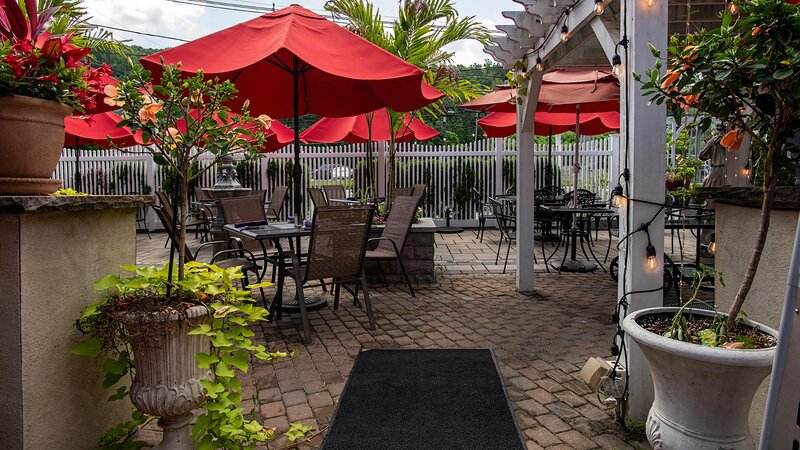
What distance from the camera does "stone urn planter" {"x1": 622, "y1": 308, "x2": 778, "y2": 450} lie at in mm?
1612

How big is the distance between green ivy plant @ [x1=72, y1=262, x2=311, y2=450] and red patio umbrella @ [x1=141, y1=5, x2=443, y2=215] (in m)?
1.84

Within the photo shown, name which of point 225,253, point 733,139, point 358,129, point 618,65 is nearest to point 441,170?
point 358,129

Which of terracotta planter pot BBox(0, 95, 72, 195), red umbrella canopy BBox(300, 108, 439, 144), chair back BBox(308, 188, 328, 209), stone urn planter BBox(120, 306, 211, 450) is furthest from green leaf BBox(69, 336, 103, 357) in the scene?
red umbrella canopy BBox(300, 108, 439, 144)

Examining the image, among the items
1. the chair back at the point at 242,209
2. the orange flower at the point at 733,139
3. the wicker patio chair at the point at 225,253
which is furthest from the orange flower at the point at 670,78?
the chair back at the point at 242,209

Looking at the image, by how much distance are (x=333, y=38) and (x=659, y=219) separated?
8.99 feet

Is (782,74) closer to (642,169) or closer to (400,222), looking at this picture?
(642,169)

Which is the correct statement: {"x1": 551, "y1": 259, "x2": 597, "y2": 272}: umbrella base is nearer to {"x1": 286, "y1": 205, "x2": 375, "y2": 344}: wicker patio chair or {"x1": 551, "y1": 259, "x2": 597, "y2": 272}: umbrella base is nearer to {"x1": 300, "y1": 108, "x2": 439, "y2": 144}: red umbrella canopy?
{"x1": 286, "y1": 205, "x2": 375, "y2": 344}: wicker patio chair

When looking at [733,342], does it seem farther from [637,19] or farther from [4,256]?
[4,256]

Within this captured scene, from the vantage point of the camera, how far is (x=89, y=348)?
5.85 ft

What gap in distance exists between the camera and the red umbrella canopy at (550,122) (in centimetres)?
852

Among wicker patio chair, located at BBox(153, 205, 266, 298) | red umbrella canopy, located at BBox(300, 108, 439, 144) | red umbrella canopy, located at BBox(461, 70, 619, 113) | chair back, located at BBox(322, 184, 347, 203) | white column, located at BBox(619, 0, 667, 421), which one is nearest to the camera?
white column, located at BBox(619, 0, 667, 421)

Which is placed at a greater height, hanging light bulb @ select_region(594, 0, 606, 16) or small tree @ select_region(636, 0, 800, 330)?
hanging light bulb @ select_region(594, 0, 606, 16)

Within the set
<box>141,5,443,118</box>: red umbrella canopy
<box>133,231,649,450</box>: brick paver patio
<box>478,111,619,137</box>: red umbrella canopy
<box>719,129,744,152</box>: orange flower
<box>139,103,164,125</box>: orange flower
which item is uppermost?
<box>478,111,619,137</box>: red umbrella canopy

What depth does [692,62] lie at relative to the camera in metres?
1.74
